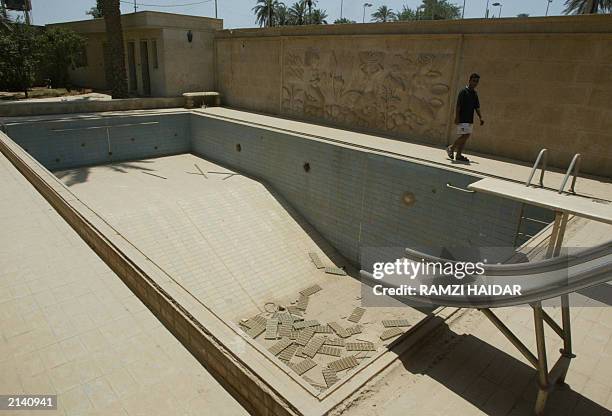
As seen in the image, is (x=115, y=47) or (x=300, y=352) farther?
(x=115, y=47)

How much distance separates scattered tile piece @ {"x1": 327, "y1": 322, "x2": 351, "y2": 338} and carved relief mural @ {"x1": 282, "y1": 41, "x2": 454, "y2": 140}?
622 centimetres

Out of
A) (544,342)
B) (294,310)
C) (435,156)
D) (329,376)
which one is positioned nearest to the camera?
(544,342)

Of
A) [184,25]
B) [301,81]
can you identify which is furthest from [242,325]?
[184,25]

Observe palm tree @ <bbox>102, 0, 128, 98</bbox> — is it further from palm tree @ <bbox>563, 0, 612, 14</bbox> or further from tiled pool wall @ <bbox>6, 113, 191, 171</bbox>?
A: palm tree @ <bbox>563, 0, 612, 14</bbox>

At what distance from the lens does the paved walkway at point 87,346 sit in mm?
3326

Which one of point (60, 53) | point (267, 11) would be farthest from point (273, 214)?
point (267, 11)

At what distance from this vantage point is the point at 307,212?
40.2ft

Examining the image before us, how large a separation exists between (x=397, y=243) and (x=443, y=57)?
5255 mm

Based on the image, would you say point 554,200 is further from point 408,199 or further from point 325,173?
point 325,173

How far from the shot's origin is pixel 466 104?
855cm

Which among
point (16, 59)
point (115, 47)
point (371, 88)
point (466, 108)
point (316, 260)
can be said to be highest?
point (115, 47)

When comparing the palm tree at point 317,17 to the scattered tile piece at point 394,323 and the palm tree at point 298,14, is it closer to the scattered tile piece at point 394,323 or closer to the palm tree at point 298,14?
the palm tree at point 298,14

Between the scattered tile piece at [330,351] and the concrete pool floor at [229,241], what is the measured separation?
0.14 m

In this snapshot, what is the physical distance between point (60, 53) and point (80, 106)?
32.3 ft
